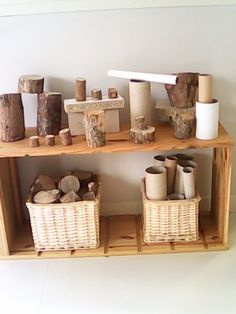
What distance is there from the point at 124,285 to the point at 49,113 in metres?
0.67

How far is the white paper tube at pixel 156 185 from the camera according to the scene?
170cm

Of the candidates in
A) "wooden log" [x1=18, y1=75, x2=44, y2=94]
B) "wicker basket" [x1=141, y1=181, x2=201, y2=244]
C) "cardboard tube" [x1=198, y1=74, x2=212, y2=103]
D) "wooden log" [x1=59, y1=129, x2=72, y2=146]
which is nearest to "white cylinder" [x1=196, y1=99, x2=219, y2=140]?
"cardboard tube" [x1=198, y1=74, x2=212, y2=103]

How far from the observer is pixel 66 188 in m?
1.79

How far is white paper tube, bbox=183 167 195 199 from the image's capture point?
172cm

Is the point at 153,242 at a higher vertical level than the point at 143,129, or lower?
lower

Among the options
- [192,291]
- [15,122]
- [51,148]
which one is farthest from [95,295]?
[15,122]

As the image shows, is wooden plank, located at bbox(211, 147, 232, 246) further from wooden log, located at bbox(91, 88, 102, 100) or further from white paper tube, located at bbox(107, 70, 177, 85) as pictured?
wooden log, located at bbox(91, 88, 102, 100)

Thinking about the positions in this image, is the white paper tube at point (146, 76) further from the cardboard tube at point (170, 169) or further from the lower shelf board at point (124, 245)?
the lower shelf board at point (124, 245)

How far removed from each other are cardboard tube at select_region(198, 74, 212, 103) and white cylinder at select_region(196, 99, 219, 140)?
2 cm

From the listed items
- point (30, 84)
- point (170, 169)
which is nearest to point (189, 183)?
point (170, 169)

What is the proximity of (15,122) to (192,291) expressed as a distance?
853mm

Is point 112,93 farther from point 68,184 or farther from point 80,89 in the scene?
point 68,184
